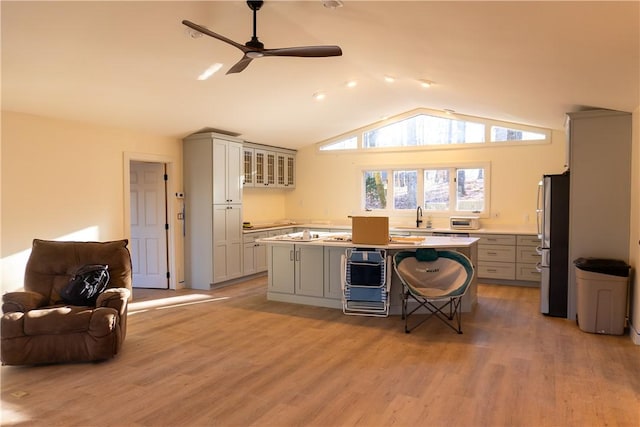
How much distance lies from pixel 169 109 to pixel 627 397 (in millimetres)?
5281

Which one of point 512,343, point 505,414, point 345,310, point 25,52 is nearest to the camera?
point 505,414

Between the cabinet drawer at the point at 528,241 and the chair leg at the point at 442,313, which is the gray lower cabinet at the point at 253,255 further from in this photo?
the cabinet drawer at the point at 528,241

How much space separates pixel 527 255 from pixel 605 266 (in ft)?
7.50

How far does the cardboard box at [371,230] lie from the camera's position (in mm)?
5008

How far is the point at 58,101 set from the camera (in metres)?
4.59

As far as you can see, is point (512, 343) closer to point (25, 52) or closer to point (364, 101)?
point (364, 101)

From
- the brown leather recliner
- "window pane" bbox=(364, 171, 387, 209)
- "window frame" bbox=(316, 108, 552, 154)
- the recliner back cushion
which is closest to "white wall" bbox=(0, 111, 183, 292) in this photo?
the recliner back cushion

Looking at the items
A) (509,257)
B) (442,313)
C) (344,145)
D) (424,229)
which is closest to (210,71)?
(442,313)

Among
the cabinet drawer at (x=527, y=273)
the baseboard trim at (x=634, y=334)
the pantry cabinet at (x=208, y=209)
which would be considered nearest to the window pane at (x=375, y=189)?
the cabinet drawer at (x=527, y=273)

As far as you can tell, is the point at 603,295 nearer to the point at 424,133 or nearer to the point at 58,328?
the point at 424,133

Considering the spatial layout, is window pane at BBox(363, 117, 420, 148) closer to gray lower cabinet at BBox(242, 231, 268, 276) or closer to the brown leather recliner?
gray lower cabinet at BBox(242, 231, 268, 276)

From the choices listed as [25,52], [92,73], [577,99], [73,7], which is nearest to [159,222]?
[92,73]

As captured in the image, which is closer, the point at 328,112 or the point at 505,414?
the point at 505,414

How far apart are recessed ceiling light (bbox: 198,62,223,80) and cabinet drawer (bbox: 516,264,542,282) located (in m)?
5.07
